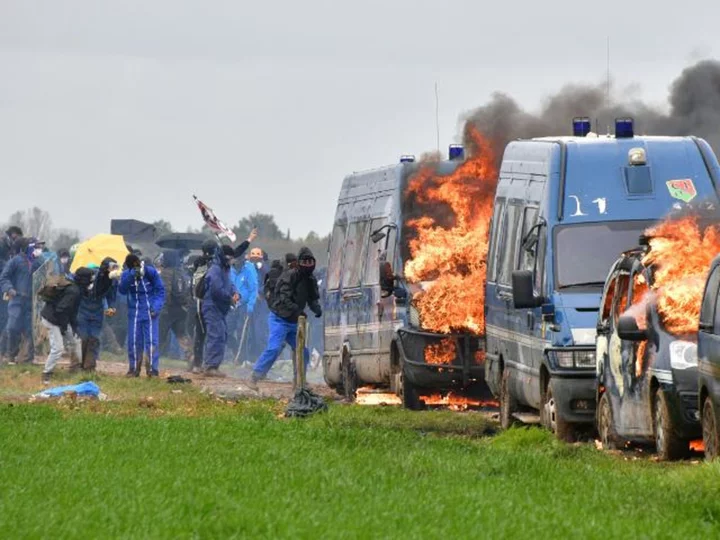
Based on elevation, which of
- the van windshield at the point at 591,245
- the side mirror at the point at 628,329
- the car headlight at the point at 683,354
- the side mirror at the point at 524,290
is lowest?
the car headlight at the point at 683,354

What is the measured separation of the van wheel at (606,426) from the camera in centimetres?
1790

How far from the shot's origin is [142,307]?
33.7 meters

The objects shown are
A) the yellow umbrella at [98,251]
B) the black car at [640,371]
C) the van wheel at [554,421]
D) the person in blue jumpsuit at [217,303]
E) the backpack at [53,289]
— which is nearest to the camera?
the black car at [640,371]

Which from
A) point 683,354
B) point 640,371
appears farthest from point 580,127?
point 683,354

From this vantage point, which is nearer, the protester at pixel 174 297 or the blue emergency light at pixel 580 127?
the blue emergency light at pixel 580 127

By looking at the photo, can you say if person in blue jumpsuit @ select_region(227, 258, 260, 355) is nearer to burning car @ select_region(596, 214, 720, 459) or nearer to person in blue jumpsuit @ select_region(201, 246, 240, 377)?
person in blue jumpsuit @ select_region(201, 246, 240, 377)

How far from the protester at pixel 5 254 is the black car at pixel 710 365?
24076 mm

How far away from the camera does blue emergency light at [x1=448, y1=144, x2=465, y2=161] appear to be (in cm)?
2680

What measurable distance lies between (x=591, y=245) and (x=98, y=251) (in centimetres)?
2289

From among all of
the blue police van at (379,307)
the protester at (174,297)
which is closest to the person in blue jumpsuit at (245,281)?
the protester at (174,297)

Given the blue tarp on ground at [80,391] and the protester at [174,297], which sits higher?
the protester at [174,297]

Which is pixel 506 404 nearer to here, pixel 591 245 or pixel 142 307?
pixel 591 245

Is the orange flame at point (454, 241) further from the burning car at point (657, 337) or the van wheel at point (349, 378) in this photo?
the burning car at point (657, 337)

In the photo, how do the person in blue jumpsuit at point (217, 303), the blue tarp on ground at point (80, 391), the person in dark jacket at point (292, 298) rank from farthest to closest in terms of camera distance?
the person in blue jumpsuit at point (217, 303) < the person in dark jacket at point (292, 298) < the blue tarp on ground at point (80, 391)
